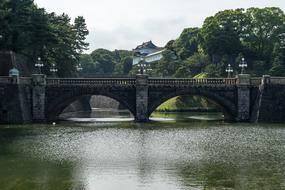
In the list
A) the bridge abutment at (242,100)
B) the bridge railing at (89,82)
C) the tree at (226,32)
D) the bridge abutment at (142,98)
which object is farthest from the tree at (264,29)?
the bridge railing at (89,82)

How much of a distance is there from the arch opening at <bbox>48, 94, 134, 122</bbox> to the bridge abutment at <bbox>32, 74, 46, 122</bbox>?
1.77 m

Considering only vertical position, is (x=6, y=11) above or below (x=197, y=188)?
above

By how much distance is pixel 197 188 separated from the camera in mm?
25469

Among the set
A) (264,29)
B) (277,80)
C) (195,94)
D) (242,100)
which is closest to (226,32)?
(264,29)

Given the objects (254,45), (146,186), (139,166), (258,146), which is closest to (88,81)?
(258,146)

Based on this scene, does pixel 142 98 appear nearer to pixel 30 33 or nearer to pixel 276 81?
pixel 276 81

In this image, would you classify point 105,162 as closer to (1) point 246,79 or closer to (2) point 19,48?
(1) point 246,79

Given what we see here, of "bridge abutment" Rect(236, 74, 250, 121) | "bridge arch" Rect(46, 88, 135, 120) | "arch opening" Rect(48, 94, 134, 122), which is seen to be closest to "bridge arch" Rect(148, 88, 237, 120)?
→ "bridge abutment" Rect(236, 74, 250, 121)

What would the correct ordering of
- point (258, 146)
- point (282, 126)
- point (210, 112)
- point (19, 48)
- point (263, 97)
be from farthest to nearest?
point (210, 112) → point (19, 48) → point (263, 97) → point (282, 126) → point (258, 146)

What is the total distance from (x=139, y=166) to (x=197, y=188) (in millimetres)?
6887

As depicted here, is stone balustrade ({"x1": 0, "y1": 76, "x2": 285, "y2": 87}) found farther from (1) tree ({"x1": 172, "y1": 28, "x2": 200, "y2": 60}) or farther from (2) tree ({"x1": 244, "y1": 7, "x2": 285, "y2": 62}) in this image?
(1) tree ({"x1": 172, "y1": 28, "x2": 200, "y2": 60})

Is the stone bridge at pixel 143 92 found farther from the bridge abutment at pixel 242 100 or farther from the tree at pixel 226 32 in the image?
the tree at pixel 226 32

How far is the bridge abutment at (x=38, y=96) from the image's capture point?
219 feet

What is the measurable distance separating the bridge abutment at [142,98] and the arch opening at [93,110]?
9300 millimetres
